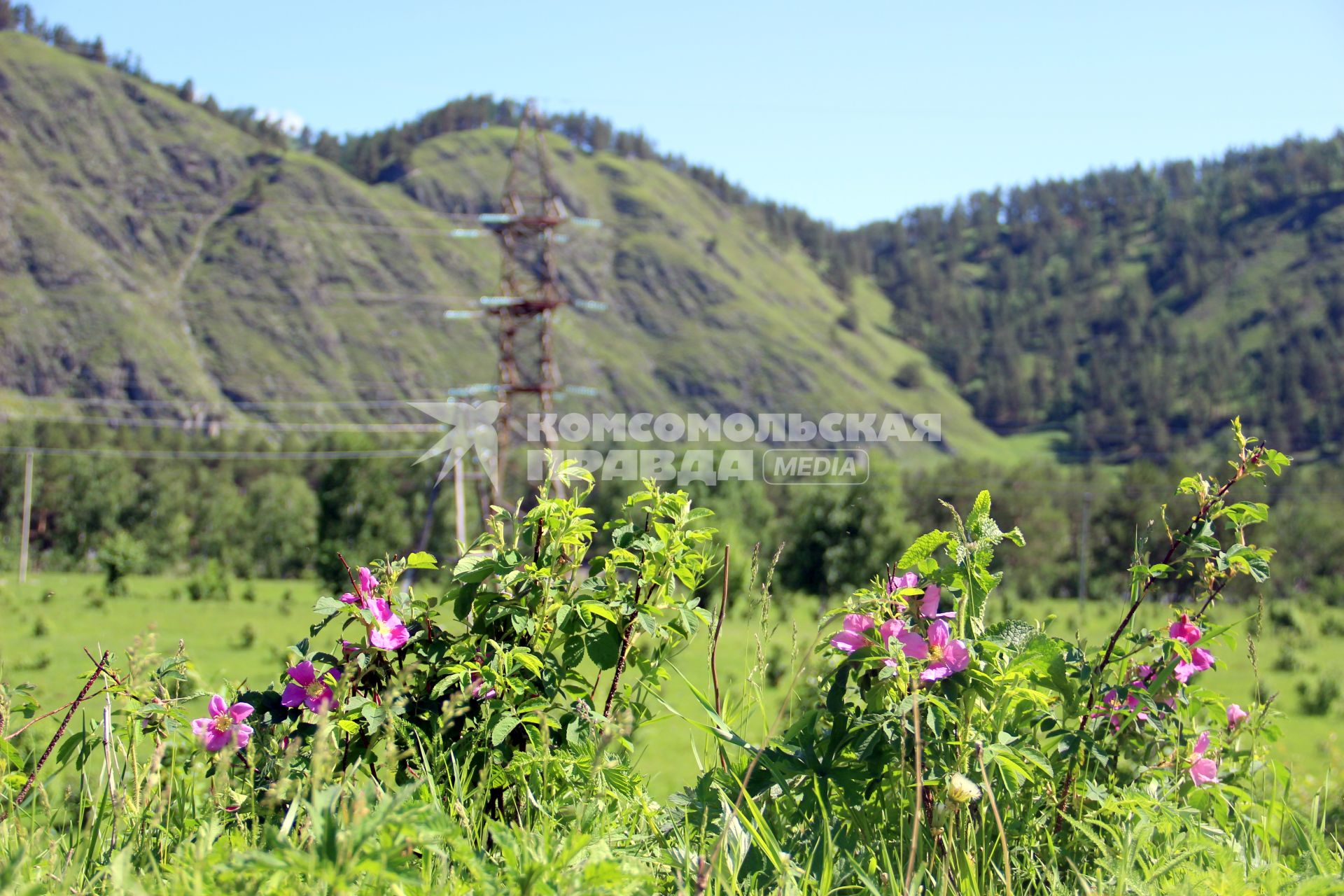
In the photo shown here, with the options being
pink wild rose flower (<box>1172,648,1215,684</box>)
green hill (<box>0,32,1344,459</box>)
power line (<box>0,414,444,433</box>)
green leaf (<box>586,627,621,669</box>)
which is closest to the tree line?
power line (<box>0,414,444,433</box>)

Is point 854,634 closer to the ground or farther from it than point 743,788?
farther from it

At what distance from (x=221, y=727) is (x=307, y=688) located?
177 millimetres

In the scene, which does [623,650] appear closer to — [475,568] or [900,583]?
[475,568]

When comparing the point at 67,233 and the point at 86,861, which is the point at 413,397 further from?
the point at 86,861

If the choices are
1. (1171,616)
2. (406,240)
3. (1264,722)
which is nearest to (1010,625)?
(1171,616)

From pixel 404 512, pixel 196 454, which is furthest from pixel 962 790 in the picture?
pixel 196 454

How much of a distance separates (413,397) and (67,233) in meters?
38.4

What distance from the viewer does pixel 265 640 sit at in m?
25.4

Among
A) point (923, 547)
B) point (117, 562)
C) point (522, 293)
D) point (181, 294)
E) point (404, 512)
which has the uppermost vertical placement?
point (181, 294)

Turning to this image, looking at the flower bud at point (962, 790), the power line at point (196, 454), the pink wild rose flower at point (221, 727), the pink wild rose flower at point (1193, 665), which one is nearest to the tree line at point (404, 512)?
the power line at point (196, 454)

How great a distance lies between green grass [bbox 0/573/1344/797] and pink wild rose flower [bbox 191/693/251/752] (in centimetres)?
729

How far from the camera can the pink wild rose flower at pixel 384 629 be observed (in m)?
→ 1.73

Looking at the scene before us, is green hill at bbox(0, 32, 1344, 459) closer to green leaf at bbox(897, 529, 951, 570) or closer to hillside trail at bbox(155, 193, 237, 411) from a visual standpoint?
hillside trail at bbox(155, 193, 237, 411)

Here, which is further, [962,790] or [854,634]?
[854,634]
